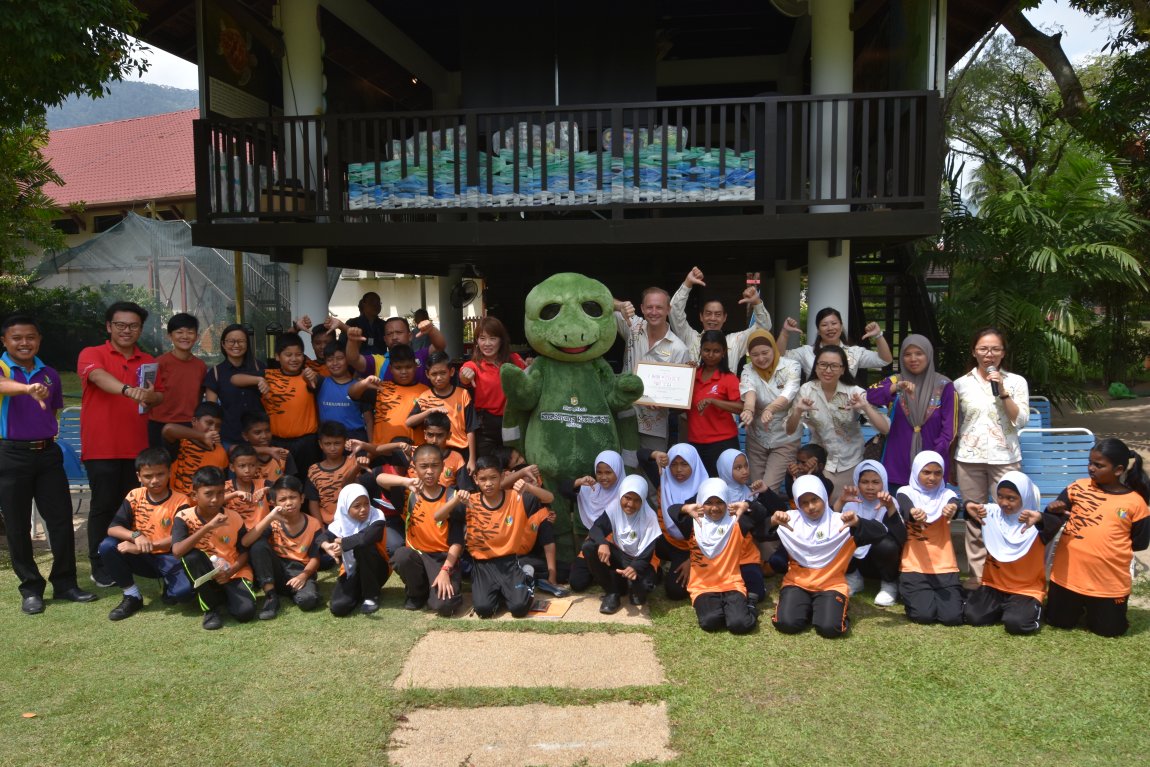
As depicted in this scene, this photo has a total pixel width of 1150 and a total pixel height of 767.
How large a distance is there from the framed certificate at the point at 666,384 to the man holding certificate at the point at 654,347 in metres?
0.26

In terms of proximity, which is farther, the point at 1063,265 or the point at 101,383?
the point at 1063,265

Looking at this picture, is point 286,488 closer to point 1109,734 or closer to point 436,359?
point 436,359

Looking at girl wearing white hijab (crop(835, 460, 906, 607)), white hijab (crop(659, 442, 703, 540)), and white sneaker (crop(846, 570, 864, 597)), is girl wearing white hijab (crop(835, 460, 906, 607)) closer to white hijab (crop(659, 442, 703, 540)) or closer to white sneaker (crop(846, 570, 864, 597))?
white sneaker (crop(846, 570, 864, 597))

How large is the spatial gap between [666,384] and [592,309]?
2.35ft

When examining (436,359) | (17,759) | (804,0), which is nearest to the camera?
(17,759)

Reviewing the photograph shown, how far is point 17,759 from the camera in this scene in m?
3.81

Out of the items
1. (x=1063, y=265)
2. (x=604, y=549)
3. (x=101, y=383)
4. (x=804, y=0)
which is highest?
(x=804, y=0)

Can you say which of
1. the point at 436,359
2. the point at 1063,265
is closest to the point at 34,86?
the point at 436,359

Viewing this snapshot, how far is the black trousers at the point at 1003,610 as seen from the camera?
16.4 ft

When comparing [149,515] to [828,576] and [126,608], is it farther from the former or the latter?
[828,576]

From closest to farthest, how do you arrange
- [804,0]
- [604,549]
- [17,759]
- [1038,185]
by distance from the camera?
[17,759], [604,549], [804,0], [1038,185]

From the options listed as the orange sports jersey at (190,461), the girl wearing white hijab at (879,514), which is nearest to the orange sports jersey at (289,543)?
the orange sports jersey at (190,461)

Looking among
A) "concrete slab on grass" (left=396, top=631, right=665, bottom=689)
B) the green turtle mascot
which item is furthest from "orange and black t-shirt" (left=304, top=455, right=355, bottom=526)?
"concrete slab on grass" (left=396, top=631, right=665, bottom=689)

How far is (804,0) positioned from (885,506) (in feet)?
19.8
